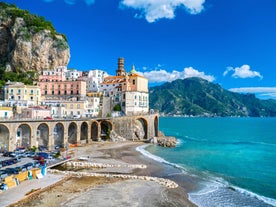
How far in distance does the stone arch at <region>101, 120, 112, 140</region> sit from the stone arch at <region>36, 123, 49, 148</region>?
2428 cm

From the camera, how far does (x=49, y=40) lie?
119m

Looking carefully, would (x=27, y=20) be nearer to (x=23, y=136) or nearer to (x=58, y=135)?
(x=58, y=135)

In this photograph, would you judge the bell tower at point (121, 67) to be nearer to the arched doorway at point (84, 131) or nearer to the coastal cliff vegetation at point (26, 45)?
the coastal cliff vegetation at point (26, 45)

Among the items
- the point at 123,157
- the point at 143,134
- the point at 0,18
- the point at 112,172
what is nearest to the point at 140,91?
the point at 143,134

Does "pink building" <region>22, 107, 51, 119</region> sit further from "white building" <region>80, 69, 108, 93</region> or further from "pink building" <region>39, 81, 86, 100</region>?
"white building" <region>80, 69, 108, 93</region>

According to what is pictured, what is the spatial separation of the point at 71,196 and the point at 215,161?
129 feet

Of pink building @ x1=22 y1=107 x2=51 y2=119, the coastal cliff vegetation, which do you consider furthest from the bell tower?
pink building @ x1=22 y1=107 x2=51 y2=119

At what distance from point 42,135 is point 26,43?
61.4 m

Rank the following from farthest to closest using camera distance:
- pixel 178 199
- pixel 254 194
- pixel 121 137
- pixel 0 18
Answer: pixel 0 18 < pixel 121 137 < pixel 254 194 < pixel 178 199

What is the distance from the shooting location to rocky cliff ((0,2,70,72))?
11262cm

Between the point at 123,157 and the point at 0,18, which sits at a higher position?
the point at 0,18

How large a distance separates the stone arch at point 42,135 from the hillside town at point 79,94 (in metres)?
8.86

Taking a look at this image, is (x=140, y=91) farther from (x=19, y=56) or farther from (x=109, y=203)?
(x=109, y=203)

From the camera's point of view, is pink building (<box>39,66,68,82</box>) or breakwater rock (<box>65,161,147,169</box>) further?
pink building (<box>39,66,68,82</box>)
